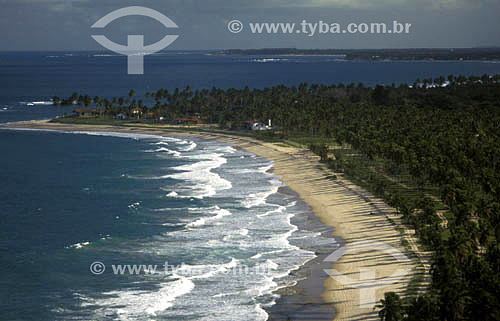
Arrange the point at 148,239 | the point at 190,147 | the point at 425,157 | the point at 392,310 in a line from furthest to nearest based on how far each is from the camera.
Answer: the point at 190,147, the point at 425,157, the point at 148,239, the point at 392,310

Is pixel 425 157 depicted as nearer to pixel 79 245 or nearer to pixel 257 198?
pixel 257 198

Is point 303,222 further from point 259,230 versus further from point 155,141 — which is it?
point 155,141

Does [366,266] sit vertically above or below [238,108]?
below

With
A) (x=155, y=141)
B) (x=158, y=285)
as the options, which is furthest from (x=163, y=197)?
(x=155, y=141)

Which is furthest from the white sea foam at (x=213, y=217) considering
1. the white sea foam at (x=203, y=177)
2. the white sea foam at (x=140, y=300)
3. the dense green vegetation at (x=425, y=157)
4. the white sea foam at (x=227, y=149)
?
the white sea foam at (x=227, y=149)

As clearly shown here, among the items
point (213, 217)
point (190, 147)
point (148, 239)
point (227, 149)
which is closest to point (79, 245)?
point (148, 239)

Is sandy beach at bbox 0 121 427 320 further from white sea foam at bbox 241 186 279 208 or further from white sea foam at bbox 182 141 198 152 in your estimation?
white sea foam at bbox 182 141 198 152
